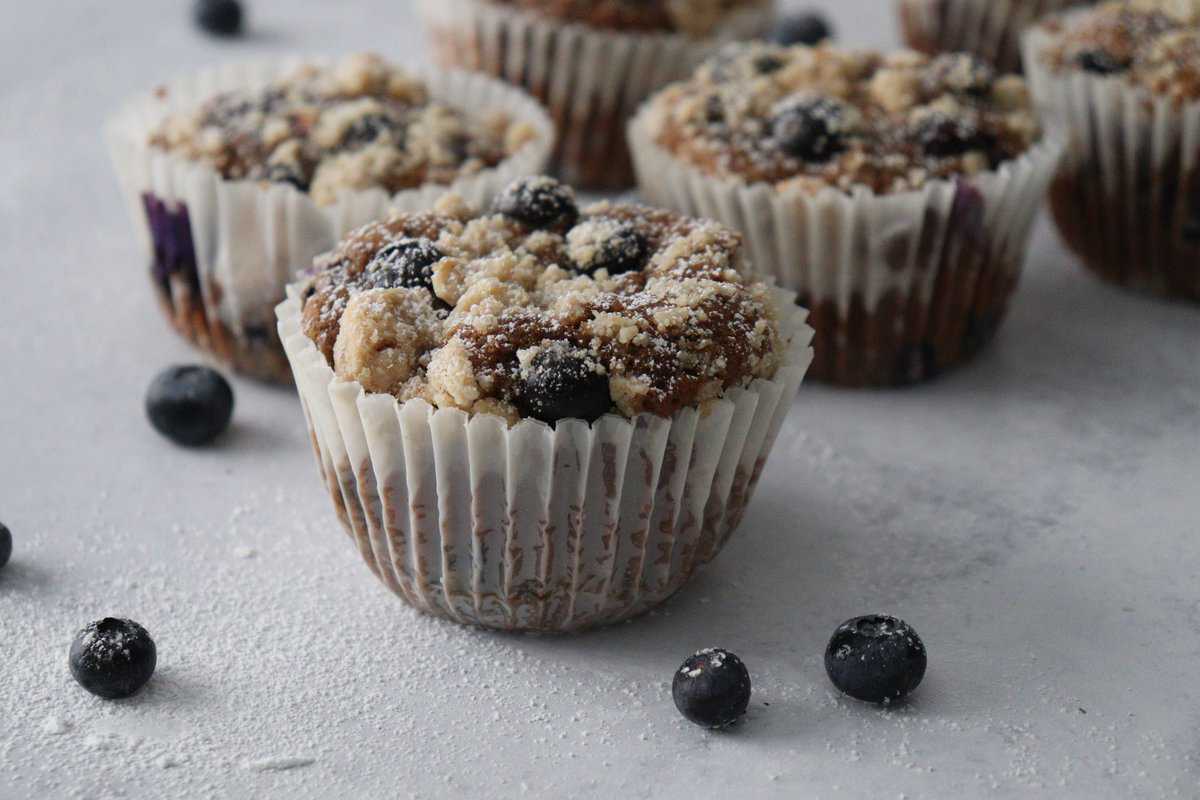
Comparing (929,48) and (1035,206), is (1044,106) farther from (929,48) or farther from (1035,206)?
(929,48)

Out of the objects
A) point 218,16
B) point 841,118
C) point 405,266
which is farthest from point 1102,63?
point 218,16

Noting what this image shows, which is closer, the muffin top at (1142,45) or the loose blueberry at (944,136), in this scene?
the loose blueberry at (944,136)

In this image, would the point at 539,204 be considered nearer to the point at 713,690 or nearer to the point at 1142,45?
the point at 713,690

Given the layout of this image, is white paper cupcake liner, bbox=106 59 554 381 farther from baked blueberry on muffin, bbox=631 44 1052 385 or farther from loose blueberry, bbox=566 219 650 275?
loose blueberry, bbox=566 219 650 275

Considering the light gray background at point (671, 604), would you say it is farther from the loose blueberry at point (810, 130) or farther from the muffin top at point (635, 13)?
the muffin top at point (635, 13)

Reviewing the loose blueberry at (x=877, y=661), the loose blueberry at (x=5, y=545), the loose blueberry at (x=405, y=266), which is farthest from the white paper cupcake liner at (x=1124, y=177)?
the loose blueberry at (x=5, y=545)

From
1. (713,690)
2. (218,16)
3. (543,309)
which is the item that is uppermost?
(543,309)
